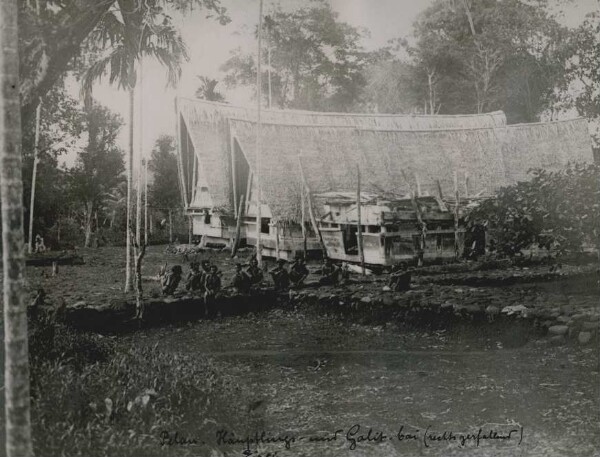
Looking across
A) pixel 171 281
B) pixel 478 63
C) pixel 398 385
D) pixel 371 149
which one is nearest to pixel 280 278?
pixel 171 281

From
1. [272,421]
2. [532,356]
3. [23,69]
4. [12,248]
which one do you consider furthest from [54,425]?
[532,356]

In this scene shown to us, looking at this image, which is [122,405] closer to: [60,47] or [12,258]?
[12,258]

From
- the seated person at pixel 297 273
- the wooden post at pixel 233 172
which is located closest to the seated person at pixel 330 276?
the seated person at pixel 297 273

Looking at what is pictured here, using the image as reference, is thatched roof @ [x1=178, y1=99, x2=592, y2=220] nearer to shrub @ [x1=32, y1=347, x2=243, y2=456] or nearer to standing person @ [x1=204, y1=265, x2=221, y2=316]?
standing person @ [x1=204, y1=265, x2=221, y2=316]

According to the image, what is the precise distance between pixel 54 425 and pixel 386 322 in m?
5.08

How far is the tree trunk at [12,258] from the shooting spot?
2764 millimetres

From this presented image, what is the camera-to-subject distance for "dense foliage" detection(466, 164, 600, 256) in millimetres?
5887

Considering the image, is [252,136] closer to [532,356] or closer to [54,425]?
[532,356]

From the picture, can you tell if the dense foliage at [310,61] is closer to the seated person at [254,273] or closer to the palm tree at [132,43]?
the palm tree at [132,43]

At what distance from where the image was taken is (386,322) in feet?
24.8

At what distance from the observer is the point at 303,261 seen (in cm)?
966

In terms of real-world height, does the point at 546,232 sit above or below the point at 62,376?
above
